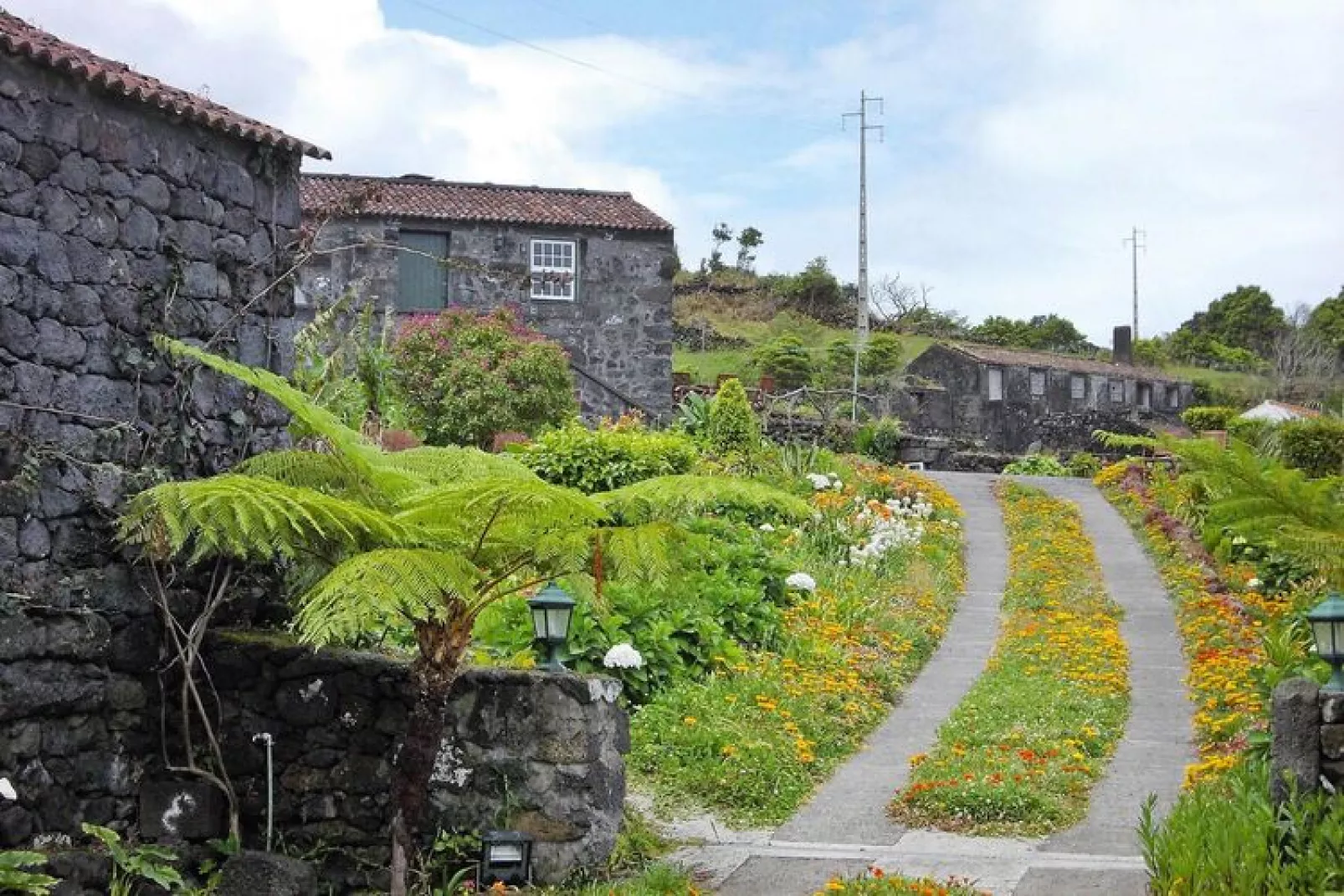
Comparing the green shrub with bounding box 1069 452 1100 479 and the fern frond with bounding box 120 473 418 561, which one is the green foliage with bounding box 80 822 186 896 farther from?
the green shrub with bounding box 1069 452 1100 479

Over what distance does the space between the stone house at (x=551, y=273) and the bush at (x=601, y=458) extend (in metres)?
7.08

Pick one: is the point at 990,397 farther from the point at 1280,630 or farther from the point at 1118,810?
the point at 1118,810

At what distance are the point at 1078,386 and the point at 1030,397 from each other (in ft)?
6.93

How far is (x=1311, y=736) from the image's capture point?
7.14 m

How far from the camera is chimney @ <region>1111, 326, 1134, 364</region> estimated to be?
46.0 meters

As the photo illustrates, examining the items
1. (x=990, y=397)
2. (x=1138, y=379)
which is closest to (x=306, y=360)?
(x=990, y=397)

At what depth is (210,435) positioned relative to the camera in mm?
8477

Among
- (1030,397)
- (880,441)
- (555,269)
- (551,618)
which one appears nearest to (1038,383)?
(1030,397)

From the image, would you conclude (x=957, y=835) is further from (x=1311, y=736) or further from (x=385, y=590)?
(x=385, y=590)

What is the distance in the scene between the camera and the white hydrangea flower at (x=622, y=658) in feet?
33.4

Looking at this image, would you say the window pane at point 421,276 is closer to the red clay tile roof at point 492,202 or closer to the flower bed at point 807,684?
the red clay tile roof at point 492,202

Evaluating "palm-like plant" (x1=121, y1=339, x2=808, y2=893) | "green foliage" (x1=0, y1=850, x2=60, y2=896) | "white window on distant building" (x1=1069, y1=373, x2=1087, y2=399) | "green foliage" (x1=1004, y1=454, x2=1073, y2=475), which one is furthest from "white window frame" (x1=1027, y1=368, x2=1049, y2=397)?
"green foliage" (x1=0, y1=850, x2=60, y2=896)

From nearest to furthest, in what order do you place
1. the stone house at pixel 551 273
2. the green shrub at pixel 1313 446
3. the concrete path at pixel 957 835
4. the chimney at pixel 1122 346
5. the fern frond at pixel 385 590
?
the fern frond at pixel 385 590
the concrete path at pixel 957 835
the green shrub at pixel 1313 446
the stone house at pixel 551 273
the chimney at pixel 1122 346

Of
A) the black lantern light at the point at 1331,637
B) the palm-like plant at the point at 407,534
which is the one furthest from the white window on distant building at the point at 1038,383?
the palm-like plant at the point at 407,534
